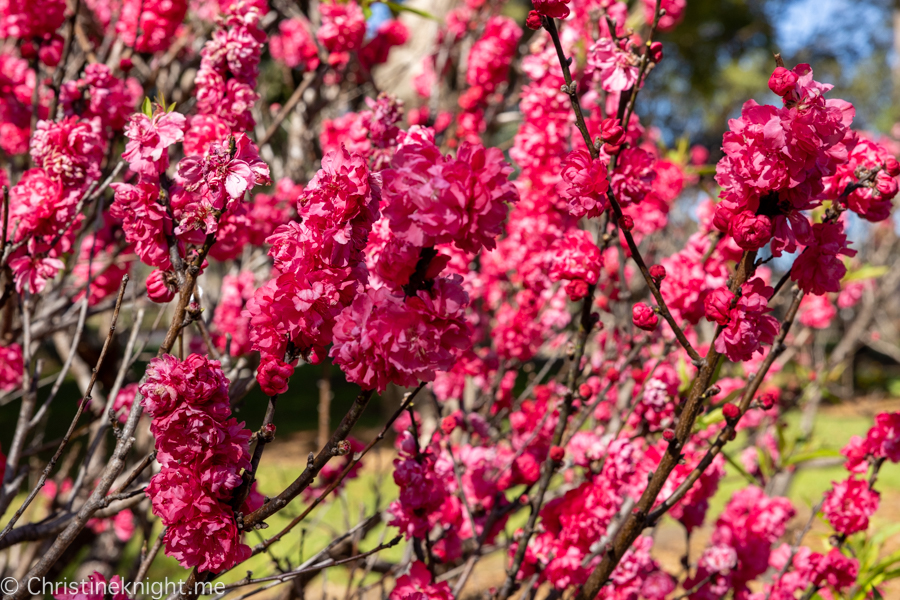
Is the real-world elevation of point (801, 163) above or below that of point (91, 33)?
below

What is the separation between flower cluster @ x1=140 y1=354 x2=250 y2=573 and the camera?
104cm

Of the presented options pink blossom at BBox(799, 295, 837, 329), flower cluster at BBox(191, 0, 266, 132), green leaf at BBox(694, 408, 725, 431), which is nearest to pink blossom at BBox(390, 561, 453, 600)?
green leaf at BBox(694, 408, 725, 431)

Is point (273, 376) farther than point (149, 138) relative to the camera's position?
No

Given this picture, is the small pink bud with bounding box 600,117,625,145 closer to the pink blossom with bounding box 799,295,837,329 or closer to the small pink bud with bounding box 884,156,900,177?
the small pink bud with bounding box 884,156,900,177

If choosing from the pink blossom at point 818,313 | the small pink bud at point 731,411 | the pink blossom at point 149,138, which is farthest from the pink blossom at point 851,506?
the pink blossom at point 818,313

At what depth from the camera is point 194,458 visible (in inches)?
42.1

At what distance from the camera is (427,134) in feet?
3.97

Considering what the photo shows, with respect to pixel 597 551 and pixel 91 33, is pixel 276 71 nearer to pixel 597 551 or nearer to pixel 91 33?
pixel 91 33

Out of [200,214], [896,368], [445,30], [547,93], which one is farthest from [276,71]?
[896,368]

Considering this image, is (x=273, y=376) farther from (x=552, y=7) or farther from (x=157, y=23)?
(x=157, y=23)

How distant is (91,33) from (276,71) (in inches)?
220

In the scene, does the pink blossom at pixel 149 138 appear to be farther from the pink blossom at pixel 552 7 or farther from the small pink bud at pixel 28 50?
the small pink bud at pixel 28 50

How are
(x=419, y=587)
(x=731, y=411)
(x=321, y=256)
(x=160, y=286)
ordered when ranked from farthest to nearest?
(x=419, y=587) < (x=731, y=411) < (x=160, y=286) < (x=321, y=256)

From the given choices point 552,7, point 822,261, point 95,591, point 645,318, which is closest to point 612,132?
point 552,7
